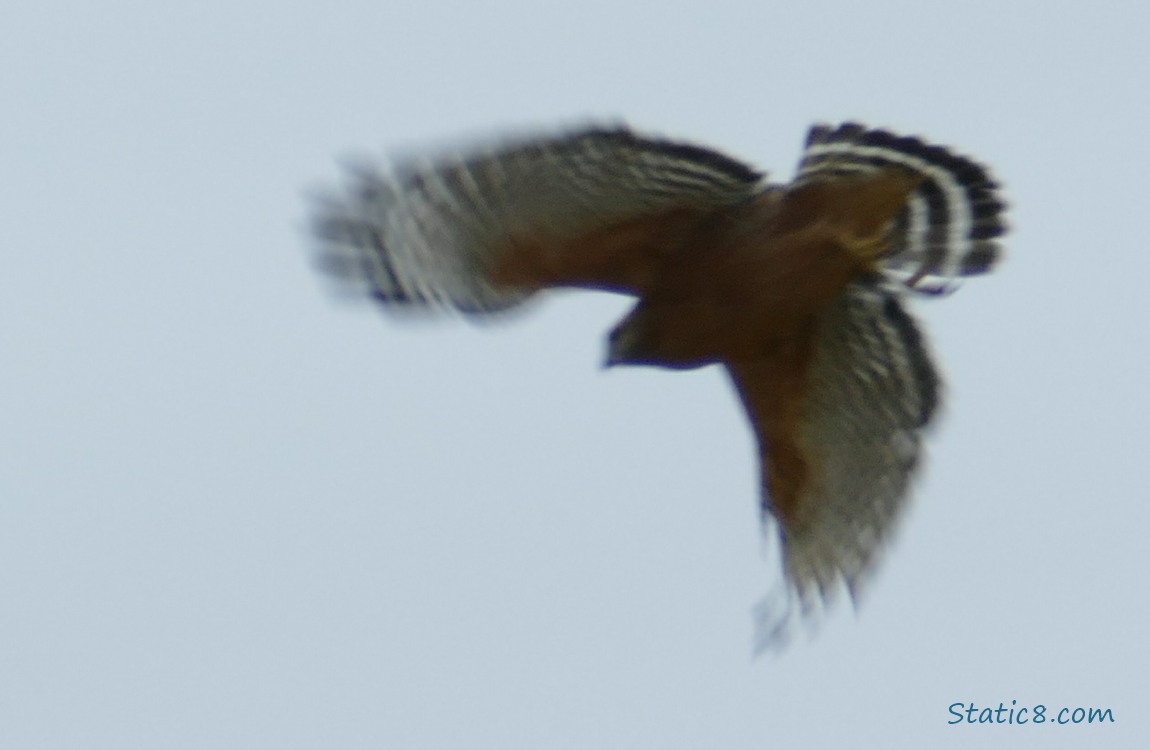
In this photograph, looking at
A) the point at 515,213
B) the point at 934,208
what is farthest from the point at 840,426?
the point at 515,213

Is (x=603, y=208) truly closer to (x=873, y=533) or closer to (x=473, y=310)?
(x=473, y=310)

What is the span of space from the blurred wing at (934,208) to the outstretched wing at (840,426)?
0.23 m

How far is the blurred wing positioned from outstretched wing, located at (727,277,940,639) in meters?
0.23

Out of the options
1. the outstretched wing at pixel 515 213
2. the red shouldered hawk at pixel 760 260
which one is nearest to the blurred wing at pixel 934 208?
the red shouldered hawk at pixel 760 260

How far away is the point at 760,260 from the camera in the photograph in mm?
9680

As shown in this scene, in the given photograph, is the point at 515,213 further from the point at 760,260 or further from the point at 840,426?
the point at 840,426

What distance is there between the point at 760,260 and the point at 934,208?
988mm

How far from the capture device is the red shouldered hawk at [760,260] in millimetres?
9188

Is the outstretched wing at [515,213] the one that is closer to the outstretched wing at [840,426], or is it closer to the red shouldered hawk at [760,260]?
the red shouldered hawk at [760,260]

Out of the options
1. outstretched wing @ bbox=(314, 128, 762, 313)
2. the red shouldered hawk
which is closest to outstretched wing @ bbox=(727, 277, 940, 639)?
the red shouldered hawk

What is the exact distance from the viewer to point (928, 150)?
9.94m

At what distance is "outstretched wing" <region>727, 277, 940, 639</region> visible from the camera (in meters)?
10.1

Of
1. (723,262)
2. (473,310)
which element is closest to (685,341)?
(723,262)

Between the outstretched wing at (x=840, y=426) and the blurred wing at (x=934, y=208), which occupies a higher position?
the blurred wing at (x=934, y=208)
